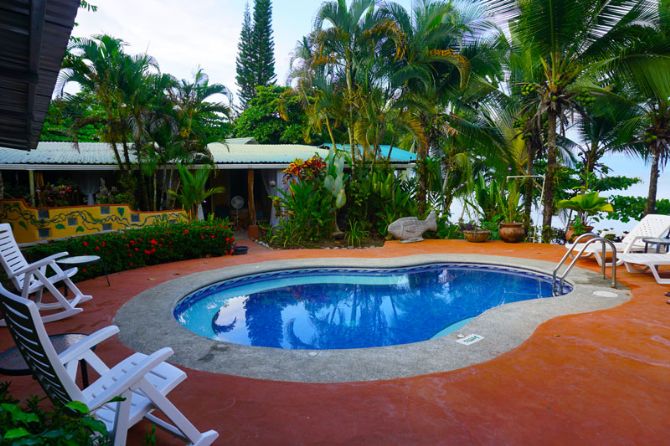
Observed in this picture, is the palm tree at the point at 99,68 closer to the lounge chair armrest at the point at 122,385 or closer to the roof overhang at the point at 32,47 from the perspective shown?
the roof overhang at the point at 32,47

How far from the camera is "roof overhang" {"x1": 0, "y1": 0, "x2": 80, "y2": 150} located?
8.87 ft

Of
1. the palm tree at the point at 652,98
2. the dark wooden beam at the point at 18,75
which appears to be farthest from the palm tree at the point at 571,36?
the dark wooden beam at the point at 18,75

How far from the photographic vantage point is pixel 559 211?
16.0 m

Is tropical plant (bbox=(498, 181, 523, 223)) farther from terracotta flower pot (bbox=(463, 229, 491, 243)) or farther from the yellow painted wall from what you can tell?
the yellow painted wall

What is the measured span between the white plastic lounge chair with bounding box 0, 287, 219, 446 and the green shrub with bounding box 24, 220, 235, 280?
5.69m

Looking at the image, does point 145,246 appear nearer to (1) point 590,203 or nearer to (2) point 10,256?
(2) point 10,256

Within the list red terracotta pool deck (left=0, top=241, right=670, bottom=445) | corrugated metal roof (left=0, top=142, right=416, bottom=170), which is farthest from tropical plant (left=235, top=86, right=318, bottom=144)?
red terracotta pool deck (left=0, top=241, right=670, bottom=445)

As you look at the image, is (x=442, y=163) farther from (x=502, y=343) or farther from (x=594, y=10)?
(x=502, y=343)

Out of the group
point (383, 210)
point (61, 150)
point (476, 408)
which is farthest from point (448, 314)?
point (61, 150)

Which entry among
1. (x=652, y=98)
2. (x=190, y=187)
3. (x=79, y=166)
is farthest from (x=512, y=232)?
(x=79, y=166)

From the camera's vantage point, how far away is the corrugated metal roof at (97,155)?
470 inches

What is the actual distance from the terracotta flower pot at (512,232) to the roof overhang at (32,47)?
37.5 feet

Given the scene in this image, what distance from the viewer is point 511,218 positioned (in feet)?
43.9

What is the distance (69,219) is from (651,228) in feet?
45.7
